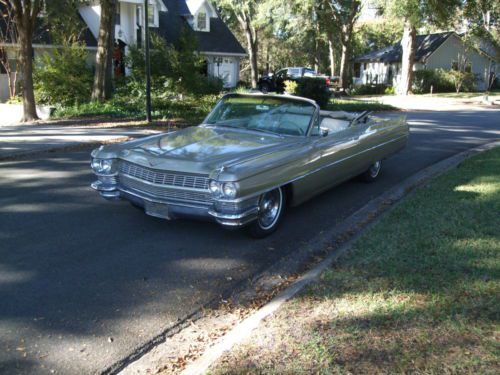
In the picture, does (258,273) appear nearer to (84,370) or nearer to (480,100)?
(84,370)

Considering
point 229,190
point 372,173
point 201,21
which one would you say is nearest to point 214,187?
point 229,190

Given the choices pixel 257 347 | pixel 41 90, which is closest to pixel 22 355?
pixel 257 347

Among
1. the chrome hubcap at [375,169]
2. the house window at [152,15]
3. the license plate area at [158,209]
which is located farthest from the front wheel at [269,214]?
the house window at [152,15]

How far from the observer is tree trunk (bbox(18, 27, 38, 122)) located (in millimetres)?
15844

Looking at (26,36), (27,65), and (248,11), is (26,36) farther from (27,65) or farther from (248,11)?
(248,11)

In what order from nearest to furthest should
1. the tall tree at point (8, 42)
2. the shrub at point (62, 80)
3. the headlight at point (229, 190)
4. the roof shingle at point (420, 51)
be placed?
the headlight at point (229, 190) → the shrub at point (62, 80) → the tall tree at point (8, 42) → the roof shingle at point (420, 51)

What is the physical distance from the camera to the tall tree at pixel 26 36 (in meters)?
15.4

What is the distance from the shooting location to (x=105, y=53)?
19.1m

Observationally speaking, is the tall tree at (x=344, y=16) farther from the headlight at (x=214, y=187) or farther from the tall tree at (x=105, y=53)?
the headlight at (x=214, y=187)

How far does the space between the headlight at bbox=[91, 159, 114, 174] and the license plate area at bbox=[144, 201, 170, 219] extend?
2.22ft

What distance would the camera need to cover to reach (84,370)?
3061 millimetres

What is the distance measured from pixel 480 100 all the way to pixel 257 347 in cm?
3254

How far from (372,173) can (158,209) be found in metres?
4.35

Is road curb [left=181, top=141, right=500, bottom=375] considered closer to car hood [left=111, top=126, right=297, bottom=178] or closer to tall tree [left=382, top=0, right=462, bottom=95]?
car hood [left=111, top=126, right=297, bottom=178]
